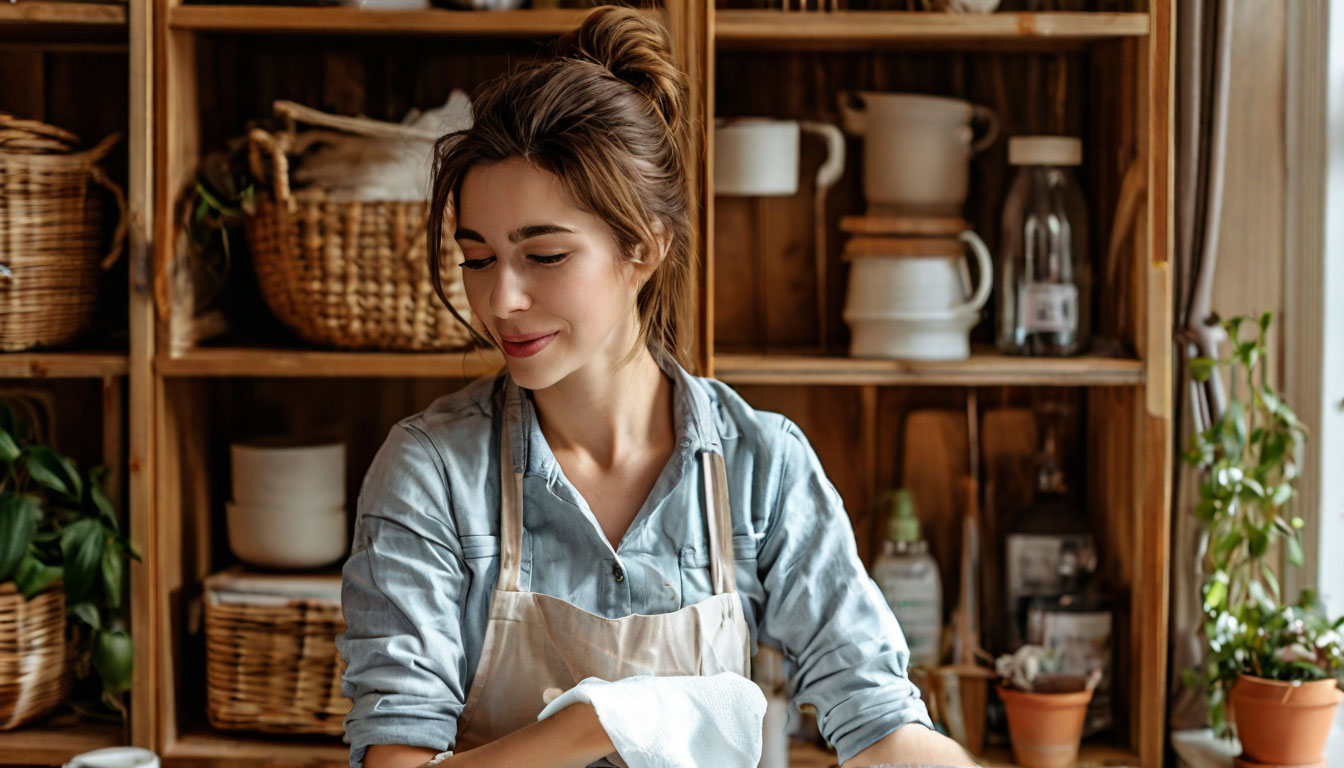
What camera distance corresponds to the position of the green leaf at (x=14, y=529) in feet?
5.07

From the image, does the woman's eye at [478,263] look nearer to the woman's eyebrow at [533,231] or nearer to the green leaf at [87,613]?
the woman's eyebrow at [533,231]

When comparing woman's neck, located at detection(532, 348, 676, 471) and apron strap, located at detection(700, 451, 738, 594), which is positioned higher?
woman's neck, located at detection(532, 348, 676, 471)

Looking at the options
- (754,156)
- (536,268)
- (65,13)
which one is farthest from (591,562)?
(65,13)

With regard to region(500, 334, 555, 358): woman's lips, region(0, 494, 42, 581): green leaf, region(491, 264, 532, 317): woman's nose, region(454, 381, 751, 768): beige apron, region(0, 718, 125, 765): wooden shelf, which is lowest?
region(0, 718, 125, 765): wooden shelf

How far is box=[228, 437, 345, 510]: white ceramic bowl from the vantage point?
5.54 ft

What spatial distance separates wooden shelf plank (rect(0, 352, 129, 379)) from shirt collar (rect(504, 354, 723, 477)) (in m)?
0.60

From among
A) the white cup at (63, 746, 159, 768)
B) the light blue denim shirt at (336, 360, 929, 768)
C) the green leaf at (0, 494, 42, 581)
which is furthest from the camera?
the green leaf at (0, 494, 42, 581)

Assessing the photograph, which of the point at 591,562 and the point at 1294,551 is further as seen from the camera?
the point at 1294,551

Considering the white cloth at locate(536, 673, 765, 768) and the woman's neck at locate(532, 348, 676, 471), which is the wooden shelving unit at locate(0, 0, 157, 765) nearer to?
the woman's neck at locate(532, 348, 676, 471)

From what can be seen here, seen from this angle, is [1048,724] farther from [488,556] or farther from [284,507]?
[284,507]

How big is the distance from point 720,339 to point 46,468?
0.95 metres

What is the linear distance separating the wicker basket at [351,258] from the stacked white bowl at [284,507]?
0.68ft

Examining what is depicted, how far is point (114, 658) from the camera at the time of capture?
1.58 meters

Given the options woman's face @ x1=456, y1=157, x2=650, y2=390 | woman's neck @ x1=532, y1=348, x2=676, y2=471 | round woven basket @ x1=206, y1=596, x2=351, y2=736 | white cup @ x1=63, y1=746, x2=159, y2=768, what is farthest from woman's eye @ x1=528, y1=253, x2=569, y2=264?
white cup @ x1=63, y1=746, x2=159, y2=768
